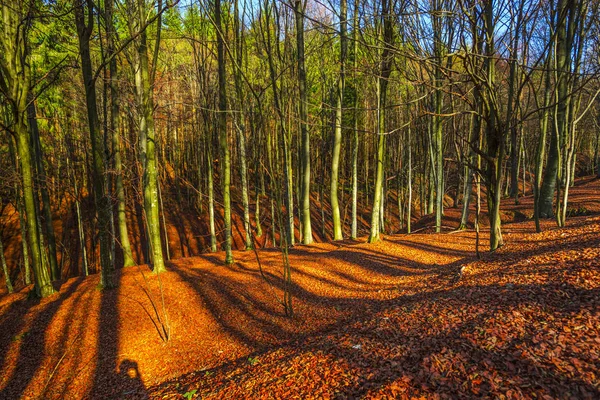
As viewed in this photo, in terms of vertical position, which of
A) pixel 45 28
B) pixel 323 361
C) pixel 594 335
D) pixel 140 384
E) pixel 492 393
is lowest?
pixel 140 384

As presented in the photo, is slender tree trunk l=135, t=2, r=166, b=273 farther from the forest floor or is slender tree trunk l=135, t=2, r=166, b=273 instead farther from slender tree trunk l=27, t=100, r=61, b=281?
slender tree trunk l=27, t=100, r=61, b=281

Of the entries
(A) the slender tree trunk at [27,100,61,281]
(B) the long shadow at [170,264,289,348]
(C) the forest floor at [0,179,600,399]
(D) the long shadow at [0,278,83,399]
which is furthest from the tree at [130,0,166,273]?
(A) the slender tree trunk at [27,100,61,281]

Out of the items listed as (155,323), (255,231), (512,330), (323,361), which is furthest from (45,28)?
(512,330)

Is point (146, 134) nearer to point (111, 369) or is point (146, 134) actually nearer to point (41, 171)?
point (111, 369)

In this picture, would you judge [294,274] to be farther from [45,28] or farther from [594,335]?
[45,28]

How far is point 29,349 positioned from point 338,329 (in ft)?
19.2

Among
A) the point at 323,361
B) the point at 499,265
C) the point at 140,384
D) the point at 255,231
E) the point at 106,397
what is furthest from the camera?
the point at 255,231

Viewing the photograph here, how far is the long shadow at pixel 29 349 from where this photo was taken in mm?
5174

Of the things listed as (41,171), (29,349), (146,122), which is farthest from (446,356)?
(41,171)

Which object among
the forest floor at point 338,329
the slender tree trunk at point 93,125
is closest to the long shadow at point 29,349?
the forest floor at point 338,329

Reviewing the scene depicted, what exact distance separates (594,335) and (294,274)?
6706mm

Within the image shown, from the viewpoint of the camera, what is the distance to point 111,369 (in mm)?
5434

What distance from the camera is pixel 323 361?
357 centimetres

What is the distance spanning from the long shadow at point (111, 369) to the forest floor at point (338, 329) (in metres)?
0.03
